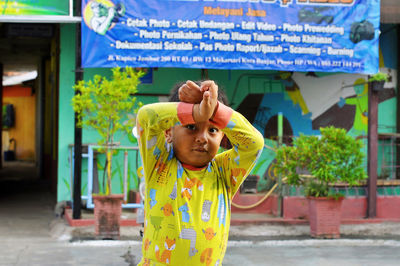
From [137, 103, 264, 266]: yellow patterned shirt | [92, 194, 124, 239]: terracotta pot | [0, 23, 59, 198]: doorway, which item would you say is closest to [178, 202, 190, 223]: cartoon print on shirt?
[137, 103, 264, 266]: yellow patterned shirt

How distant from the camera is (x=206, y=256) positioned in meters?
2.46

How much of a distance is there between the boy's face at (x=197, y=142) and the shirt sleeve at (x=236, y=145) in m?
0.06

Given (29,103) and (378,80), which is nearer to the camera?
(378,80)

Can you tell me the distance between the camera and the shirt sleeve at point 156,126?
7.55 ft

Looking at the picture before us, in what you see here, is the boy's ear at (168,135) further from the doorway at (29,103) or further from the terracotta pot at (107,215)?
the doorway at (29,103)

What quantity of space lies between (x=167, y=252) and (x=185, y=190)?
28cm

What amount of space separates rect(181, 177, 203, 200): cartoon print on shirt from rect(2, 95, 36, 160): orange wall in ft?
81.0

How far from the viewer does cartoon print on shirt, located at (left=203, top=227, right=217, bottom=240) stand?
2.47 metres

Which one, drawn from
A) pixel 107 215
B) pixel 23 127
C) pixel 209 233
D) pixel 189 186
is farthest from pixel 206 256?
pixel 23 127

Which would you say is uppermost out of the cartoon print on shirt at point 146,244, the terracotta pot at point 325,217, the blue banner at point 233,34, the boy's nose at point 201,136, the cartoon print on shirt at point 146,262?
the blue banner at point 233,34

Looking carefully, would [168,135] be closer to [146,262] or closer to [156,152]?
[156,152]

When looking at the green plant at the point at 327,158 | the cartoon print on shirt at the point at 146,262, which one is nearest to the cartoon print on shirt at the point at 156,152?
the cartoon print on shirt at the point at 146,262

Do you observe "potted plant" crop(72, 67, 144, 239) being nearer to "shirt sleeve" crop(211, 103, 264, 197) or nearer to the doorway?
the doorway

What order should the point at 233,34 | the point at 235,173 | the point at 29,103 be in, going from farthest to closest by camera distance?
the point at 29,103 → the point at 233,34 → the point at 235,173
